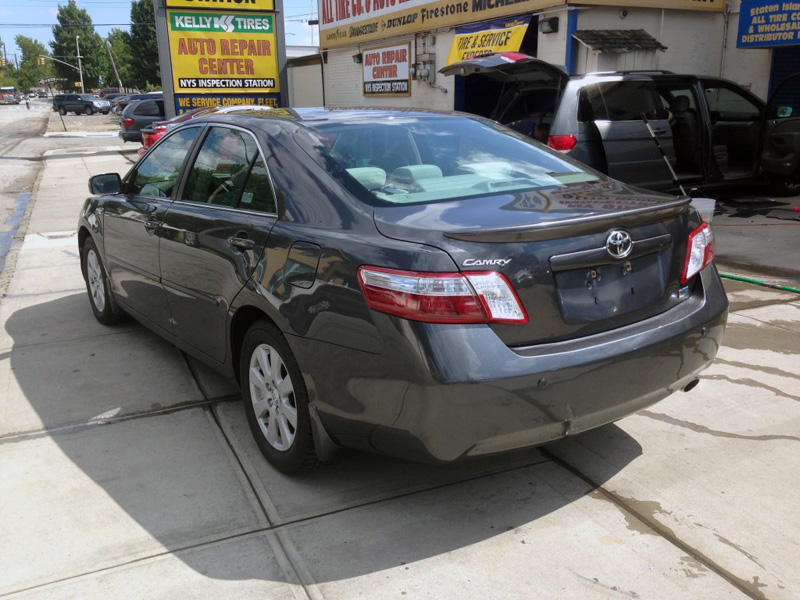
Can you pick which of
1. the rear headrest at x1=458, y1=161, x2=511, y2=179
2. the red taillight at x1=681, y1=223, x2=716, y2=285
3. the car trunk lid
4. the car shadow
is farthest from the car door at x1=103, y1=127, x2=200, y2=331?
the red taillight at x1=681, y1=223, x2=716, y2=285

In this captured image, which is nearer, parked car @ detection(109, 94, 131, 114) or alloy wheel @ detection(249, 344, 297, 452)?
alloy wheel @ detection(249, 344, 297, 452)

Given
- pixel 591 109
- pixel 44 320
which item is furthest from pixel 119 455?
pixel 591 109

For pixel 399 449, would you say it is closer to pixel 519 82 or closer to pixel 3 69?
pixel 519 82

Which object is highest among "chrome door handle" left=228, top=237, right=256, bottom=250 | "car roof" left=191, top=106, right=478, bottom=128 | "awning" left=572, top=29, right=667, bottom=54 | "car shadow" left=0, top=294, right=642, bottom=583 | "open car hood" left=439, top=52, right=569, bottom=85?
"awning" left=572, top=29, right=667, bottom=54

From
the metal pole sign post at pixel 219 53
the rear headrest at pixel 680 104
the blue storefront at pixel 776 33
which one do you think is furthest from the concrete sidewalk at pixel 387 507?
the metal pole sign post at pixel 219 53

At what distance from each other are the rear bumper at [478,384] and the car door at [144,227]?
1760 mm

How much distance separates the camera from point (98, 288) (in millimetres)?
5691

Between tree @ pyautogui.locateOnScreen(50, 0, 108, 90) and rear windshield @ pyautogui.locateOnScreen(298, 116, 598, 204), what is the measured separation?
115959 mm

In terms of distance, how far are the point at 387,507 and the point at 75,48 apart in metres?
122

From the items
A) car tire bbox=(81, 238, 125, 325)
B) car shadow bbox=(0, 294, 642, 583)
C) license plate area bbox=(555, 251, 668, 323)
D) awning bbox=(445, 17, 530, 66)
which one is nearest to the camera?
license plate area bbox=(555, 251, 668, 323)

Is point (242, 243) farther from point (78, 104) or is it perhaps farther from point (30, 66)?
point (30, 66)

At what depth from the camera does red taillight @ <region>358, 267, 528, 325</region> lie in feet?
8.35

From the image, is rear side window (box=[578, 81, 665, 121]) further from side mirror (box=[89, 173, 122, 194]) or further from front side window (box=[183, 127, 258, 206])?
front side window (box=[183, 127, 258, 206])

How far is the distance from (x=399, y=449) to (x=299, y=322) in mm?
649
